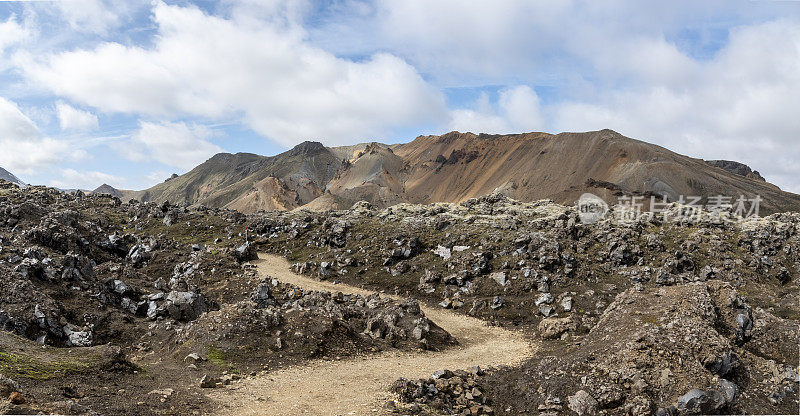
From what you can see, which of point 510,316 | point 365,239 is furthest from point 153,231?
point 510,316

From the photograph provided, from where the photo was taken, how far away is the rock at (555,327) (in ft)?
83.8

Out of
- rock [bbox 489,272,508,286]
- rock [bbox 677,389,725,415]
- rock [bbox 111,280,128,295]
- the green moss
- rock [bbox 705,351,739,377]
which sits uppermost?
rock [bbox 489,272,508,286]

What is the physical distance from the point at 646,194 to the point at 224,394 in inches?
4399

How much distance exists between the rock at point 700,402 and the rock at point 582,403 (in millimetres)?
2657

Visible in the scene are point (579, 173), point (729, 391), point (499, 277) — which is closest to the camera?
point (729, 391)

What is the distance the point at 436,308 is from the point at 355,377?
15.3 meters

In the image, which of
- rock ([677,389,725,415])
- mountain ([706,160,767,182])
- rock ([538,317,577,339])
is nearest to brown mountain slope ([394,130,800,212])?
mountain ([706,160,767,182])

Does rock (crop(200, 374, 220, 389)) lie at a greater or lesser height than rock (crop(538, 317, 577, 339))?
lesser

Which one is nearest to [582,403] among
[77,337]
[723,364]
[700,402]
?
[700,402]

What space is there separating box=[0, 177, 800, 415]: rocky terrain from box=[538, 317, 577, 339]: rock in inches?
5.4

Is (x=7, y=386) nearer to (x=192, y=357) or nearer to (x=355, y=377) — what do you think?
(x=192, y=357)

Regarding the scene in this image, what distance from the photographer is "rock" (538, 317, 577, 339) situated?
2555 centimetres

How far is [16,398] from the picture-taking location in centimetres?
1023

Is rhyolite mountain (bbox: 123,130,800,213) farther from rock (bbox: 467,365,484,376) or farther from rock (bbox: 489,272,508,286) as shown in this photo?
rock (bbox: 467,365,484,376)
